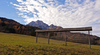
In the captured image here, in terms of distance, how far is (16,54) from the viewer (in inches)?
270

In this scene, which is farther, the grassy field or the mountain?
the mountain

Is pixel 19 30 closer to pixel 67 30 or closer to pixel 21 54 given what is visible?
pixel 67 30

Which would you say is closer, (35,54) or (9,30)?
(35,54)

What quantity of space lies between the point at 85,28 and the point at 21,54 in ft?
40.0

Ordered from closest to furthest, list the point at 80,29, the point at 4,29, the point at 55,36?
the point at 80,29, the point at 55,36, the point at 4,29

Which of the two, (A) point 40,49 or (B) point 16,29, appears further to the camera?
(B) point 16,29

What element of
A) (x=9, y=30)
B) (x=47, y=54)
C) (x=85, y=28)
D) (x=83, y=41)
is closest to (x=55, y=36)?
(x=83, y=41)

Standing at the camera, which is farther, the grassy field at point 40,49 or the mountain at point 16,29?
the mountain at point 16,29

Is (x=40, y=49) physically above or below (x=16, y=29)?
below

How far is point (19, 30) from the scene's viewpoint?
77.2 meters

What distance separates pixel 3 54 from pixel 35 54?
2.59 m

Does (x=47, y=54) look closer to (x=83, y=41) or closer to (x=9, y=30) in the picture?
(x=83, y=41)

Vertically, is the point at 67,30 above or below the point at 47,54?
above

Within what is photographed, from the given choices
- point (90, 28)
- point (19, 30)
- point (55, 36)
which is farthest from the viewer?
point (19, 30)
